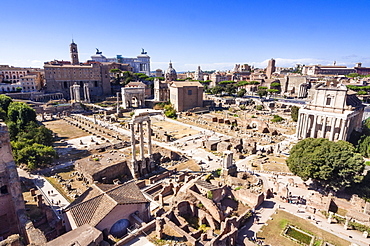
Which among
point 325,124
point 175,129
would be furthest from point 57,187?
point 325,124

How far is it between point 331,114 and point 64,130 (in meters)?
62.6

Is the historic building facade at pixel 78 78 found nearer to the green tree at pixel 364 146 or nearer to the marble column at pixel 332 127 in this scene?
the marble column at pixel 332 127

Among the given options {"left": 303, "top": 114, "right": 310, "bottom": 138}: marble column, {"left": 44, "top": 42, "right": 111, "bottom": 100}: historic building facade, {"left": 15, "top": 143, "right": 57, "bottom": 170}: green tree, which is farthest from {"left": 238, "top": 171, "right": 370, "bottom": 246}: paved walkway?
{"left": 44, "top": 42, "right": 111, "bottom": 100}: historic building facade

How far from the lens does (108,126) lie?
6238 centimetres

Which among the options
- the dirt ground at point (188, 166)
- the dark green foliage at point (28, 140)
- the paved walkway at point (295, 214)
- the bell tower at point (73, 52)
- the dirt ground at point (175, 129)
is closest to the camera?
the paved walkway at point (295, 214)

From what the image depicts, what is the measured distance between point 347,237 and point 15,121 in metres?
60.5

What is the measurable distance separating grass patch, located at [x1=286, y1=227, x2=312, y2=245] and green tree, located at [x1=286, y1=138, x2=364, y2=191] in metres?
7.99

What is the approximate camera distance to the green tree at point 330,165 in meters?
25.2

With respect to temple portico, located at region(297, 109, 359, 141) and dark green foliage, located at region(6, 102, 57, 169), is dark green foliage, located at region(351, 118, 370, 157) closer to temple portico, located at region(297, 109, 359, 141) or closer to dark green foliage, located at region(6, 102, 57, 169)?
temple portico, located at region(297, 109, 359, 141)

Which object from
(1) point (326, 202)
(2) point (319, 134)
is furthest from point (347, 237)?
(2) point (319, 134)

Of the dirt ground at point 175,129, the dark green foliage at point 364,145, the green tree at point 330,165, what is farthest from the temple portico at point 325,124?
the dirt ground at point 175,129

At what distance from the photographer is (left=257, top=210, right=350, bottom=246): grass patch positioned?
A: 2027cm

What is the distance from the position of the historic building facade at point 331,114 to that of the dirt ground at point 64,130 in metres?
51.3

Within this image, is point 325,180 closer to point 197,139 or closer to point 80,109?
point 197,139
